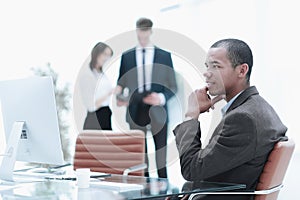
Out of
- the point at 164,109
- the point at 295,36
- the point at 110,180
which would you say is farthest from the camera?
the point at 164,109

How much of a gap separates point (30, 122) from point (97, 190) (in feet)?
1.62

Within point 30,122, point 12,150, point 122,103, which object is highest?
point 122,103

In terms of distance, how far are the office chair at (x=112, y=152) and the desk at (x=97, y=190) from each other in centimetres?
66

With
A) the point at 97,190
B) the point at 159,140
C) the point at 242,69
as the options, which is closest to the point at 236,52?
the point at 242,69

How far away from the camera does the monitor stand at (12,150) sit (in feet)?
6.31

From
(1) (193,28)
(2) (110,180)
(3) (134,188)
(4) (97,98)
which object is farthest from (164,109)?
(3) (134,188)

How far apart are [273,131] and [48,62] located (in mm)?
2859

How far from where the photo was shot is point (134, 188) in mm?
1661

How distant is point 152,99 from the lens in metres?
3.54

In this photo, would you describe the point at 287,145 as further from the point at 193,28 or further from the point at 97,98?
the point at 193,28

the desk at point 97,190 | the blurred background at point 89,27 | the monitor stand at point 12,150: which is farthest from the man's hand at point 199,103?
the blurred background at point 89,27

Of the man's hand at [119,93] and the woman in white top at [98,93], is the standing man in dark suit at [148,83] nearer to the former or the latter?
the man's hand at [119,93]

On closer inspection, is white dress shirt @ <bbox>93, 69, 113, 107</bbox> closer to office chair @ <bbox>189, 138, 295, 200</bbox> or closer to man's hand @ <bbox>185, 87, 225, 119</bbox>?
man's hand @ <bbox>185, 87, 225, 119</bbox>

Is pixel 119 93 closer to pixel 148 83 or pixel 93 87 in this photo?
pixel 93 87
